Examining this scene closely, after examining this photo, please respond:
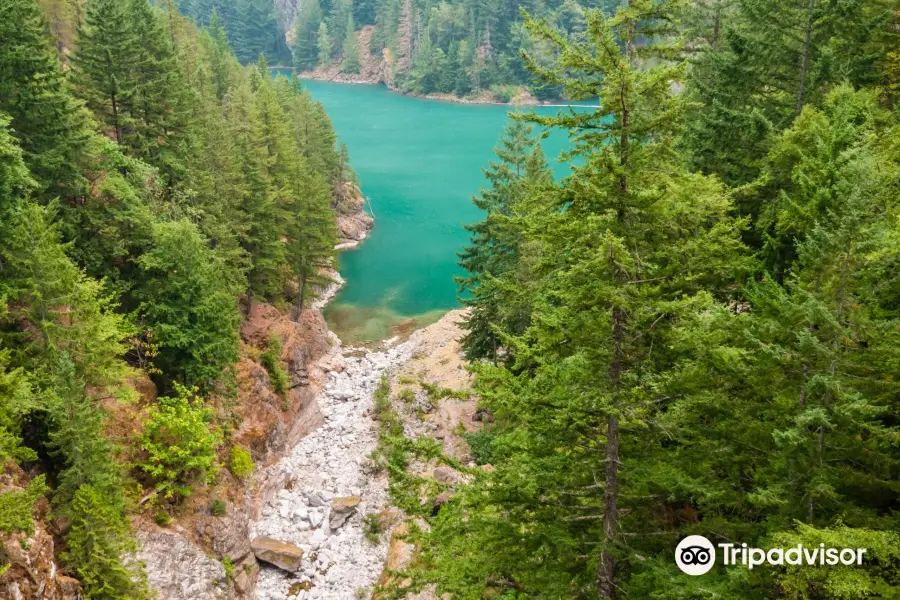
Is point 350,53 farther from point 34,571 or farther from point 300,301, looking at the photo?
point 34,571

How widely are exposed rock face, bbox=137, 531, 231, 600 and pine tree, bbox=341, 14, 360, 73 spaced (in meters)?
137

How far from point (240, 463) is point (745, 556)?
71.5 feet

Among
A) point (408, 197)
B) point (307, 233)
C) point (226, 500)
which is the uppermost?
point (307, 233)

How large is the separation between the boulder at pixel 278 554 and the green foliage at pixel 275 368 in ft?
30.6

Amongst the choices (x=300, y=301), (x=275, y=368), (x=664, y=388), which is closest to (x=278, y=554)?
(x=275, y=368)

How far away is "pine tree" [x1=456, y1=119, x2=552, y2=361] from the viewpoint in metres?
26.9

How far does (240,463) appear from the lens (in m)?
25.5

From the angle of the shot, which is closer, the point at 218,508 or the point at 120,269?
the point at 218,508

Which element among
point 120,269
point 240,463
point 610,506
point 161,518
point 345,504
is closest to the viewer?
point 610,506

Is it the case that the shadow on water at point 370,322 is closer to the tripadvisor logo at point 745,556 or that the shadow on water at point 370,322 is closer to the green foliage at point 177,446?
the green foliage at point 177,446

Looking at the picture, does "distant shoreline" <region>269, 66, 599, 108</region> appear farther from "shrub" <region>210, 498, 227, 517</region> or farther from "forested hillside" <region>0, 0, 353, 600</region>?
"shrub" <region>210, 498, 227, 517</region>

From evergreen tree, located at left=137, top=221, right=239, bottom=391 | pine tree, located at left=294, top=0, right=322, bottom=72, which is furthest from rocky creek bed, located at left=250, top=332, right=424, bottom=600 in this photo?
pine tree, located at left=294, top=0, right=322, bottom=72

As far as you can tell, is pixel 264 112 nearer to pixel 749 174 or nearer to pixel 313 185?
pixel 313 185

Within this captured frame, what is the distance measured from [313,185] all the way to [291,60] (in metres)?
140
